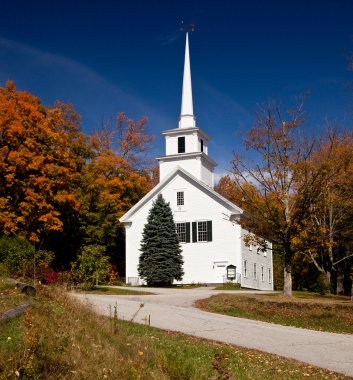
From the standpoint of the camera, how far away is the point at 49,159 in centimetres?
3219

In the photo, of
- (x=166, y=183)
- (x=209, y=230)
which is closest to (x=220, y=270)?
(x=209, y=230)

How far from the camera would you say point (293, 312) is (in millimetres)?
17047

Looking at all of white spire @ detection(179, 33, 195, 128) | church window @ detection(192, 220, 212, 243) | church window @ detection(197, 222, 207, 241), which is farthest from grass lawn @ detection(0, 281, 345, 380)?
white spire @ detection(179, 33, 195, 128)

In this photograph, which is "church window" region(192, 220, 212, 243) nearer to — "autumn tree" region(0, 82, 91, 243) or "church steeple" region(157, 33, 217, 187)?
"church steeple" region(157, 33, 217, 187)

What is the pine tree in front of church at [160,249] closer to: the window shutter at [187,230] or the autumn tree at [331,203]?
the window shutter at [187,230]

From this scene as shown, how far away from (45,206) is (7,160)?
11.5 feet

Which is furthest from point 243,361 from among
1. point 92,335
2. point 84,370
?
point 84,370

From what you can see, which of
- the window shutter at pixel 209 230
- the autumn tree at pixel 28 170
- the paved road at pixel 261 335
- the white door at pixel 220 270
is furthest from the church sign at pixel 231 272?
the paved road at pixel 261 335

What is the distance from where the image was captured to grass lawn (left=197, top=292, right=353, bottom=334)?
15.6 metres

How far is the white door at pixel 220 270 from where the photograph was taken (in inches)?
1451

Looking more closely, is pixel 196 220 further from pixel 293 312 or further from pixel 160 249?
pixel 293 312

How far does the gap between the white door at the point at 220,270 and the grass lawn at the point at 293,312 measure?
17.6 m

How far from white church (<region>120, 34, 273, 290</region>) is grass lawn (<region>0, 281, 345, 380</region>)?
83.3ft

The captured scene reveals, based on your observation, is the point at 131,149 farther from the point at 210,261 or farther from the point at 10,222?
the point at 10,222
